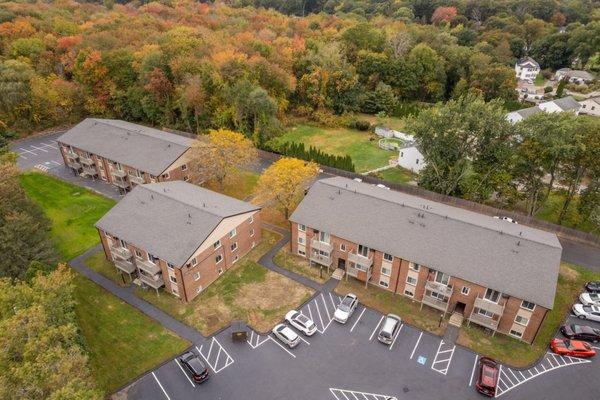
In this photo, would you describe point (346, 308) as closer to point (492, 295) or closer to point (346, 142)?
point (492, 295)

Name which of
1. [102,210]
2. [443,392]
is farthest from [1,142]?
[443,392]

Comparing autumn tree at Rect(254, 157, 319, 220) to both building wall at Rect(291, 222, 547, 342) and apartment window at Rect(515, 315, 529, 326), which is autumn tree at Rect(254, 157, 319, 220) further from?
apartment window at Rect(515, 315, 529, 326)

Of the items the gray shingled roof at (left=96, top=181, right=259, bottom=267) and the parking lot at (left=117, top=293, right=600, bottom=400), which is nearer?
the parking lot at (left=117, top=293, right=600, bottom=400)

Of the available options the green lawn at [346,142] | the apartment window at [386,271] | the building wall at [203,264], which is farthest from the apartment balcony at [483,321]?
the green lawn at [346,142]

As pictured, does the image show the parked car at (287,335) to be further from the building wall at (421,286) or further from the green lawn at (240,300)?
the building wall at (421,286)

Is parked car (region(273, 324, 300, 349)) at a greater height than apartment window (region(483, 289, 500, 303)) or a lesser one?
lesser

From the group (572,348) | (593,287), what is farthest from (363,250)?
(593,287)

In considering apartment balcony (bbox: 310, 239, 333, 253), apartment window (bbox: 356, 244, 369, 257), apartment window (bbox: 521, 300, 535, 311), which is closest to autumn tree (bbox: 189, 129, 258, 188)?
apartment balcony (bbox: 310, 239, 333, 253)
